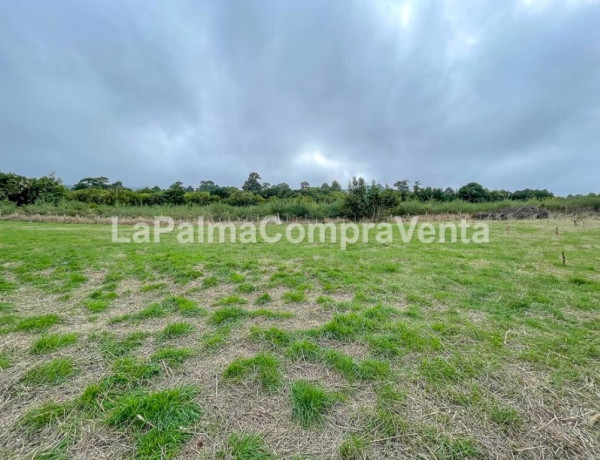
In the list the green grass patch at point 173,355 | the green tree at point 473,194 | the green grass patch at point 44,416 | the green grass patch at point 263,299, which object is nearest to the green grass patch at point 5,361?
the green grass patch at point 44,416

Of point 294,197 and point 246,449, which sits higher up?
point 294,197

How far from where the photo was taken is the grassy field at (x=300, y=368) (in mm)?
1618

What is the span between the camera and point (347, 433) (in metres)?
1.67

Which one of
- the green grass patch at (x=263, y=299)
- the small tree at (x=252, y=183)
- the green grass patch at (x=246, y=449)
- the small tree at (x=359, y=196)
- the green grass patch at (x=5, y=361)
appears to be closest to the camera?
the green grass patch at (x=246, y=449)

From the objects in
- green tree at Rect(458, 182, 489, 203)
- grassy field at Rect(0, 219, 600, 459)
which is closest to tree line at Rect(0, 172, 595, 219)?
green tree at Rect(458, 182, 489, 203)

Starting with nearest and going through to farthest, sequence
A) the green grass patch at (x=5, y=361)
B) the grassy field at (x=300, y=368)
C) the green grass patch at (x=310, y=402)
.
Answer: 1. the grassy field at (x=300, y=368)
2. the green grass patch at (x=310, y=402)
3. the green grass patch at (x=5, y=361)

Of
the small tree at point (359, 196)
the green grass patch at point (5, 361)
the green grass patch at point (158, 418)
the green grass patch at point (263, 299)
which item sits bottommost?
the green grass patch at point (158, 418)

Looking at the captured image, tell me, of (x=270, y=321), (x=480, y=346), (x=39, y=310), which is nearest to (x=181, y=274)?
(x=39, y=310)

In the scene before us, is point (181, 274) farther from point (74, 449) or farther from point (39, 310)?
point (74, 449)

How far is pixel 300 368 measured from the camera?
2.32m

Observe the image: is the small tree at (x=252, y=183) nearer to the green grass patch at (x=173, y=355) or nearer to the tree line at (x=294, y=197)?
the tree line at (x=294, y=197)

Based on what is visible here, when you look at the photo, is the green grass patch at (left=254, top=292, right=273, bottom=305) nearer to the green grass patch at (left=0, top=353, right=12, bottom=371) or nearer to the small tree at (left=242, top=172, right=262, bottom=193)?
the green grass patch at (left=0, top=353, right=12, bottom=371)

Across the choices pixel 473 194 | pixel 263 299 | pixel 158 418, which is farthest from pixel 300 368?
pixel 473 194

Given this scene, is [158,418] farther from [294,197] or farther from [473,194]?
[473,194]
